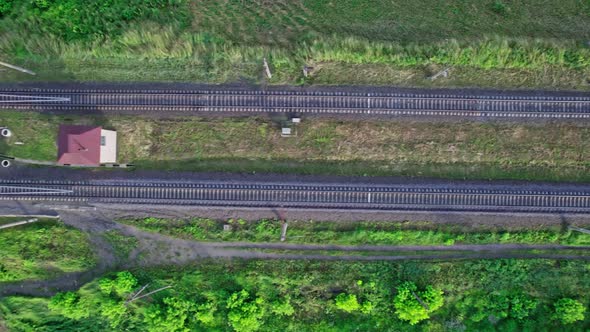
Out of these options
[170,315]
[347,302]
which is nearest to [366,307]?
[347,302]

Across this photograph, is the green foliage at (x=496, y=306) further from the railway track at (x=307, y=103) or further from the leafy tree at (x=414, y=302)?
the railway track at (x=307, y=103)

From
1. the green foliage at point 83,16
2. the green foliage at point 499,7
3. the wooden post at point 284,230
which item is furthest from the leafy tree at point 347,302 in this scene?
the green foliage at point 83,16

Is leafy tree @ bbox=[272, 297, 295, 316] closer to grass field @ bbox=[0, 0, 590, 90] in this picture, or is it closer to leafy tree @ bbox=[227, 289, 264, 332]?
leafy tree @ bbox=[227, 289, 264, 332]

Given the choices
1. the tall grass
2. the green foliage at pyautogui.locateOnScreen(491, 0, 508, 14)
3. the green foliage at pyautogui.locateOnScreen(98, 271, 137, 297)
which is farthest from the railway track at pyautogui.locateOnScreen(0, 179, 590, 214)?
the green foliage at pyautogui.locateOnScreen(491, 0, 508, 14)

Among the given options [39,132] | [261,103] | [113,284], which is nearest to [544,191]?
[261,103]

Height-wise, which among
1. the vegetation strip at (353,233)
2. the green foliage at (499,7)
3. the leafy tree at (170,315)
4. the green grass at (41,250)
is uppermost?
the green foliage at (499,7)

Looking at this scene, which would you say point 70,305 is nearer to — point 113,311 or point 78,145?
point 113,311

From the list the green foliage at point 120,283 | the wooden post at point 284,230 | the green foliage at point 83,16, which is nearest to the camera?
the green foliage at point 120,283

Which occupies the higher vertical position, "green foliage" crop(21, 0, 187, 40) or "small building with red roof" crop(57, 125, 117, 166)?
"green foliage" crop(21, 0, 187, 40)
